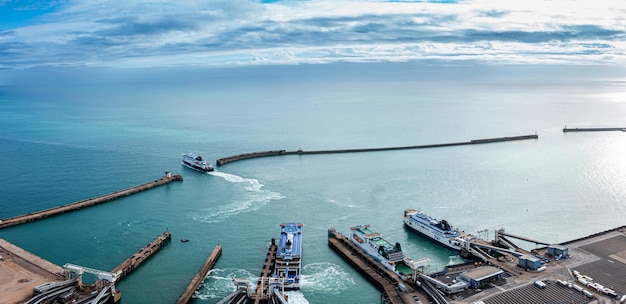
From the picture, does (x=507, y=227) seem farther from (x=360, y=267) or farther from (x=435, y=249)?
(x=360, y=267)

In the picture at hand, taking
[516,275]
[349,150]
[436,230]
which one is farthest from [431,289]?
[349,150]

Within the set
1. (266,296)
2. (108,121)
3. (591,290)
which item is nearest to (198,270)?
(266,296)

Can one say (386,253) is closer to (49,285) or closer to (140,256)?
(140,256)

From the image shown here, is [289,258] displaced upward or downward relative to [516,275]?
upward

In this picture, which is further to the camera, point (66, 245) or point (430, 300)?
point (66, 245)

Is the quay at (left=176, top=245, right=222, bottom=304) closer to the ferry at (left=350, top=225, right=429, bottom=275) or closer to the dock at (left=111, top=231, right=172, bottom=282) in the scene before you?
the dock at (left=111, top=231, right=172, bottom=282)

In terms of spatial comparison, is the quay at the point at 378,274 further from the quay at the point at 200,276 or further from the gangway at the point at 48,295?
the gangway at the point at 48,295

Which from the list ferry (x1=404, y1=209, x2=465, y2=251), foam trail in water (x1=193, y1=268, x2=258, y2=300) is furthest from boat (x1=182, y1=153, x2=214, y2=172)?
ferry (x1=404, y1=209, x2=465, y2=251)

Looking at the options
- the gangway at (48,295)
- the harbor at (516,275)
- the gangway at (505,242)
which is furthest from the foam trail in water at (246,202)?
the gangway at (505,242)
